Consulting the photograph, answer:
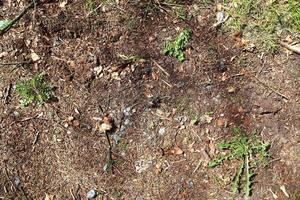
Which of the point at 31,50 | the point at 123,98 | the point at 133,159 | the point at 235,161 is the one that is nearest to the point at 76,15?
the point at 31,50

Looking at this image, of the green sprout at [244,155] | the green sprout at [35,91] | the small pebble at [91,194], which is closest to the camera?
the green sprout at [244,155]

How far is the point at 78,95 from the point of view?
3840 millimetres

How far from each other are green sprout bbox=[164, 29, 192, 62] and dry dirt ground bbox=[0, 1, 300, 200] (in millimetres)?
44

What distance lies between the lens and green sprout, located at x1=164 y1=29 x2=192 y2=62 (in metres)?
3.78

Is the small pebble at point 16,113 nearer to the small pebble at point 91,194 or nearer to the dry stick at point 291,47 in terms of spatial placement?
the small pebble at point 91,194

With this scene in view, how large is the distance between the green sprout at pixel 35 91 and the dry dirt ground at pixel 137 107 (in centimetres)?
5

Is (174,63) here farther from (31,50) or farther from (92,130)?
(31,50)

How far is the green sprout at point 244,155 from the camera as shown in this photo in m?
3.59

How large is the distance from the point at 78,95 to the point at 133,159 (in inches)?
25.6

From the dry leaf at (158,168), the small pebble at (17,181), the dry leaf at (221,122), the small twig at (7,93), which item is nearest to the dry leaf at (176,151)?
the dry leaf at (158,168)

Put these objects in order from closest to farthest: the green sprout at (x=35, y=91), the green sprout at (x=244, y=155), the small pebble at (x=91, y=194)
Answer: the green sprout at (x=244, y=155)
the small pebble at (x=91, y=194)
the green sprout at (x=35, y=91)

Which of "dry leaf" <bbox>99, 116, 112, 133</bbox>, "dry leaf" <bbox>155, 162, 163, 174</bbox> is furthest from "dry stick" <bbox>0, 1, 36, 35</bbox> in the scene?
"dry leaf" <bbox>155, 162, 163, 174</bbox>

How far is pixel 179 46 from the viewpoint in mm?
3789

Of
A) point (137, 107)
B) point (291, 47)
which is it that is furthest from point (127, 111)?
point (291, 47)
